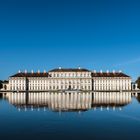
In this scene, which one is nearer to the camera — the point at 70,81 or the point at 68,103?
the point at 68,103

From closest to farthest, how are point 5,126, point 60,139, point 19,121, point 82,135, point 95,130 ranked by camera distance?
point 60,139 < point 82,135 < point 95,130 < point 5,126 < point 19,121

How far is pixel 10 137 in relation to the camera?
42.3 feet

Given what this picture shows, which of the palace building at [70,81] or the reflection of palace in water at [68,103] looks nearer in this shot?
the reflection of palace in water at [68,103]

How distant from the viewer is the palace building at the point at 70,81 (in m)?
90.3

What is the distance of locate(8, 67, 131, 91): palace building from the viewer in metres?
90.3

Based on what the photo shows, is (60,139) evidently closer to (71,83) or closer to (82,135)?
(82,135)

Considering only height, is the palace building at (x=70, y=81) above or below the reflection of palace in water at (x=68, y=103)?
above

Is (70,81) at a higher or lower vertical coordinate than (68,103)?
higher

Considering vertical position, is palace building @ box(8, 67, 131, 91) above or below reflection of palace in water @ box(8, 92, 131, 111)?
above

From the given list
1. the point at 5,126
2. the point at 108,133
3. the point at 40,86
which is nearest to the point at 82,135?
the point at 108,133

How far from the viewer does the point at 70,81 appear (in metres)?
91.1

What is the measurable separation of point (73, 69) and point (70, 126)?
77.1 metres

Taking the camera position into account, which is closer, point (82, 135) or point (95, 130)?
point (82, 135)

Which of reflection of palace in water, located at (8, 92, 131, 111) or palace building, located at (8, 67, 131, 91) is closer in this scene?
→ reflection of palace in water, located at (8, 92, 131, 111)
